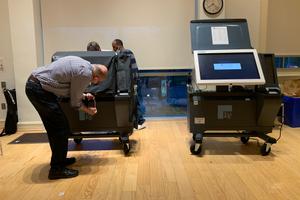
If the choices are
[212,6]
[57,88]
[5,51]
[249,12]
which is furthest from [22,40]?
[249,12]

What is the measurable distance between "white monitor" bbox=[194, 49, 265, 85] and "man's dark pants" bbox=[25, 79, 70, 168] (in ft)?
4.59

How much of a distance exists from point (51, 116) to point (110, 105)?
30.8 inches

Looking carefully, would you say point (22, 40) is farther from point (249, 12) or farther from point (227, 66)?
point (249, 12)

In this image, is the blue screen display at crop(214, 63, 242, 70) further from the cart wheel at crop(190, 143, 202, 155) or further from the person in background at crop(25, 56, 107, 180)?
the person in background at crop(25, 56, 107, 180)

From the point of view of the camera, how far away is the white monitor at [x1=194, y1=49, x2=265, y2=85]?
312cm

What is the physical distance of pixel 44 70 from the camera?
2.62 meters

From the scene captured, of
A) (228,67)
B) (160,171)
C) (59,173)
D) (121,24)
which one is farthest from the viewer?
(121,24)

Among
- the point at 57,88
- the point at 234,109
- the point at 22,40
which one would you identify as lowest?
the point at 234,109

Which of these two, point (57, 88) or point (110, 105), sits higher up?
point (57, 88)

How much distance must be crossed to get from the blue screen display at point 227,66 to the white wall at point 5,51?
115 inches

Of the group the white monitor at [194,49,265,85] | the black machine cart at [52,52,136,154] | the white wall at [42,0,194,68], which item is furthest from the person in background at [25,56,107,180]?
the white wall at [42,0,194,68]

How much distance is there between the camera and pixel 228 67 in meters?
3.21

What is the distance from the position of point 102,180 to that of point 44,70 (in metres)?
1.09

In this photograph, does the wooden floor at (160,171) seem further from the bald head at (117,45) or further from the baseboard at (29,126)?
the bald head at (117,45)
